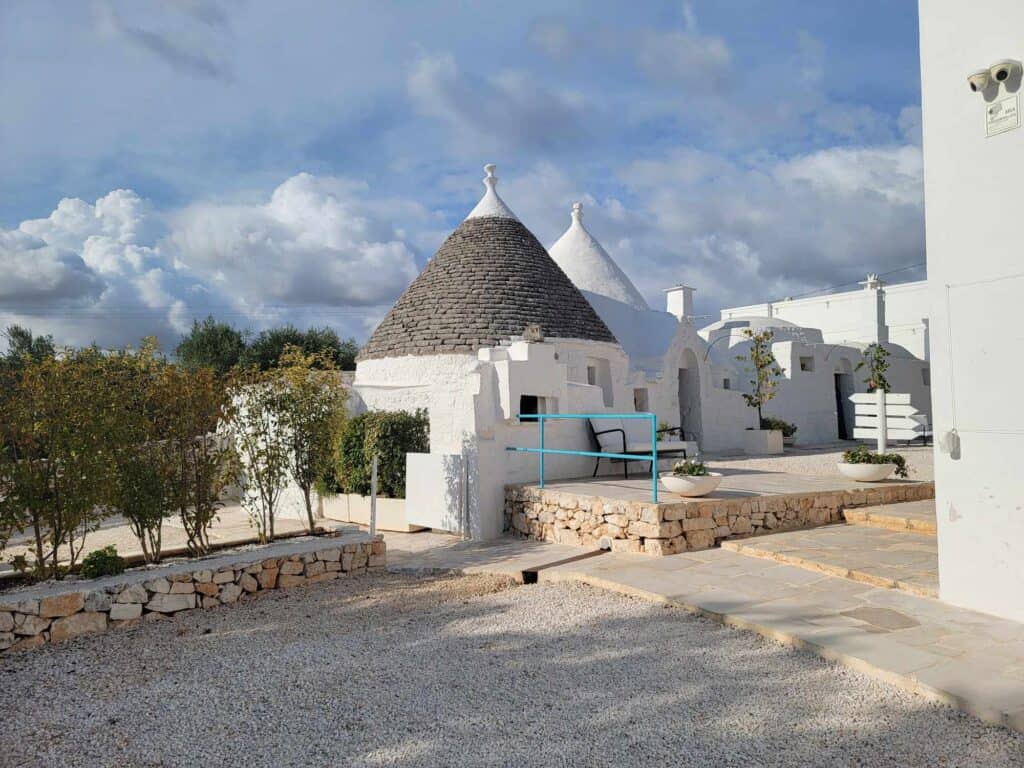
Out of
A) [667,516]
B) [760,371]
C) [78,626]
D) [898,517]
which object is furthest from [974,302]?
[760,371]

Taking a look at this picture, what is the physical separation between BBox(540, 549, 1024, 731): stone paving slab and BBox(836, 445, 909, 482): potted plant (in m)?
3.85

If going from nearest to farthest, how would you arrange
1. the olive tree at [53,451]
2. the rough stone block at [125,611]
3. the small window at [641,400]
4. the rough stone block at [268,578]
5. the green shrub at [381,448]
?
the rough stone block at [125,611] → the olive tree at [53,451] → the rough stone block at [268,578] → the green shrub at [381,448] → the small window at [641,400]

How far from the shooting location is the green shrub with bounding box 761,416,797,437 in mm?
21391

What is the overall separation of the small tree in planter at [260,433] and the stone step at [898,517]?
22.5 ft

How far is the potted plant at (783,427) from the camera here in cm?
2139

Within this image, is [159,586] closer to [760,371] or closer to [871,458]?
[871,458]

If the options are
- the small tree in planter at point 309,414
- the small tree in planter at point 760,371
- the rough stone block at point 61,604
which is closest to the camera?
the rough stone block at point 61,604

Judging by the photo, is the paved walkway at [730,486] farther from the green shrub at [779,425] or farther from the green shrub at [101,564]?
the green shrub at [779,425]

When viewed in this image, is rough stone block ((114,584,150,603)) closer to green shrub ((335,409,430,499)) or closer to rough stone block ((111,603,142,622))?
rough stone block ((111,603,142,622))

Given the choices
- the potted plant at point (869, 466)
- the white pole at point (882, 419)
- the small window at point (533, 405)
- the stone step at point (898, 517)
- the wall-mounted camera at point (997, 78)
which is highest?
the wall-mounted camera at point (997, 78)

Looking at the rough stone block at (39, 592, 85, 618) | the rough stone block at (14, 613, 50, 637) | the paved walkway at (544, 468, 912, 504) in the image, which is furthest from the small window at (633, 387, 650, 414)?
the rough stone block at (14, 613, 50, 637)

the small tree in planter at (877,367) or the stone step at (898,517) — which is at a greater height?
the small tree in planter at (877,367)

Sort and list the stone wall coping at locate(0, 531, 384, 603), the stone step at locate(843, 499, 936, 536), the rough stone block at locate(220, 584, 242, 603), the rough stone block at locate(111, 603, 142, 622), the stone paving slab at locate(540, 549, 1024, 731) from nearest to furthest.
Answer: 1. the stone paving slab at locate(540, 549, 1024, 731)
2. the stone wall coping at locate(0, 531, 384, 603)
3. the rough stone block at locate(111, 603, 142, 622)
4. the rough stone block at locate(220, 584, 242, 603)
5. the stone step at locate(843, 499, 936, 536)

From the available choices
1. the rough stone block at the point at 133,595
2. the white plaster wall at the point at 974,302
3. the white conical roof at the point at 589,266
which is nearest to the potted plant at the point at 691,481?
the white plaster wall at the point at 974,302
